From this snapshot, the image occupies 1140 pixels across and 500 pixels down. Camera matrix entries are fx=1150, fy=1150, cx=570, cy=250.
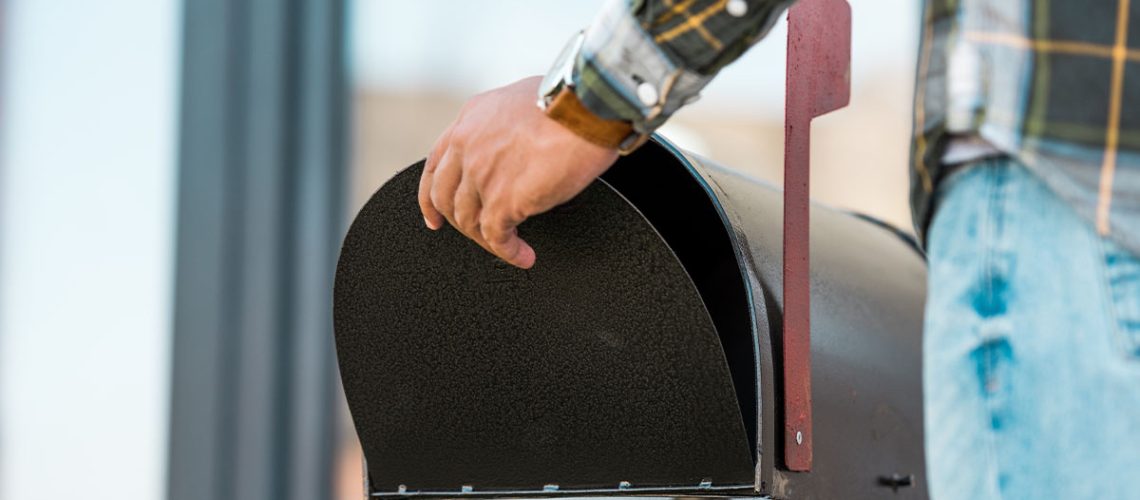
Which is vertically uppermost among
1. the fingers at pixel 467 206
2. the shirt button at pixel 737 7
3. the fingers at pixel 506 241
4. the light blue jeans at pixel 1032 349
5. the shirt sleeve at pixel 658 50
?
the shirt button at pixel 737 7

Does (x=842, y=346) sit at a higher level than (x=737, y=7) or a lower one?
lower

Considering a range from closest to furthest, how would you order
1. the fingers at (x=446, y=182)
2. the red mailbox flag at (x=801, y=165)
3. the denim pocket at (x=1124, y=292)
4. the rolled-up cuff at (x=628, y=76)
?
the denim pocket at (x=1124, y=292), the rolled-up cuff at (x=628, y=76), the fingers at (x=446, y=182), the red mailbox flag at (x=801, y=165)

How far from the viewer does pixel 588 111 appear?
0.56 meters

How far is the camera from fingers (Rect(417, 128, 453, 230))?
0.65m

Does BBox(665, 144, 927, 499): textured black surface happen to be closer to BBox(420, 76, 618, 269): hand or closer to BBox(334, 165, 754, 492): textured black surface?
BBox(334, 165, 754, 492): textured black surface

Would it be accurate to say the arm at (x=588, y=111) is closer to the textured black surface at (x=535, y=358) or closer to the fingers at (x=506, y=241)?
the fingers at (x=506, y=241)

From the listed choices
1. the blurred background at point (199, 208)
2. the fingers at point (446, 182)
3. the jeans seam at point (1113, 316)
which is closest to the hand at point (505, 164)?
the fingers at point (446, 182)

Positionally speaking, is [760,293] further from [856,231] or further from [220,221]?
[220,221]

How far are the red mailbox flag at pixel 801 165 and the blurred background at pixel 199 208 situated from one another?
1.61 metres

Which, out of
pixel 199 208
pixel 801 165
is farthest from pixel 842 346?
pixel 199 208

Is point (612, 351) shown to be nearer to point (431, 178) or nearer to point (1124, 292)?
point (431, 178)

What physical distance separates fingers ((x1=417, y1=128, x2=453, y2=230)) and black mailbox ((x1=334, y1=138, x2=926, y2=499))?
7 cm

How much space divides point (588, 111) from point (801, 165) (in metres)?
0.26

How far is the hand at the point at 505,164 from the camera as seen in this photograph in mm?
578
